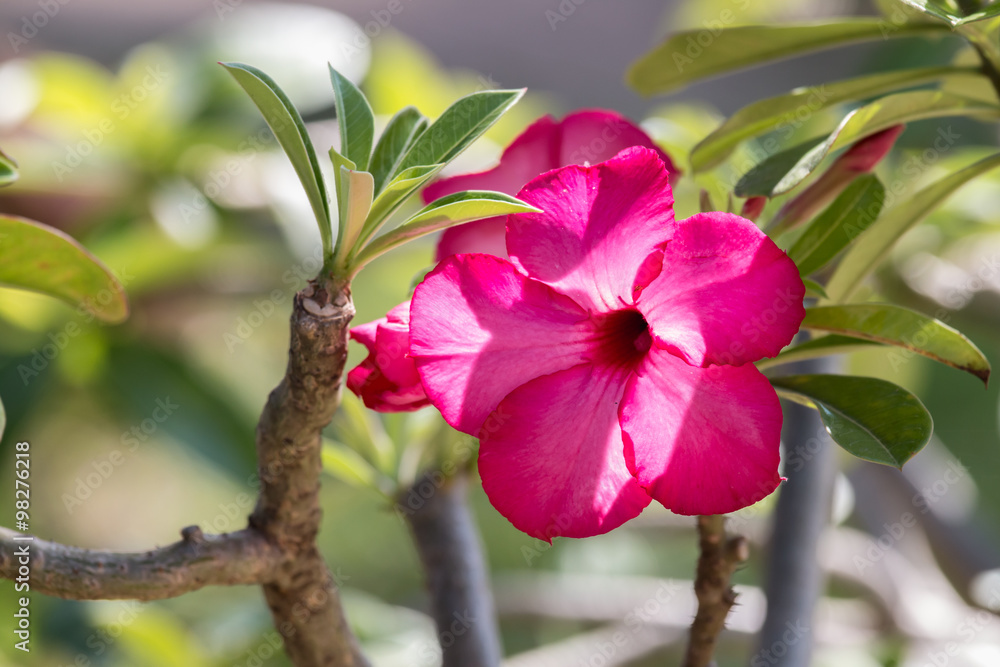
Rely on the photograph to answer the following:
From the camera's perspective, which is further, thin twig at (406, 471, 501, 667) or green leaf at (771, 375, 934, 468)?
thin twig at (406, 471, 501, 667)

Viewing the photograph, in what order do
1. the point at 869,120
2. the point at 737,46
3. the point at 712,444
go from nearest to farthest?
the point at 712,444, the point at 869,120, the point at 737,46

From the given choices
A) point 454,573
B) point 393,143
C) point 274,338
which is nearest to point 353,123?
point 393,143

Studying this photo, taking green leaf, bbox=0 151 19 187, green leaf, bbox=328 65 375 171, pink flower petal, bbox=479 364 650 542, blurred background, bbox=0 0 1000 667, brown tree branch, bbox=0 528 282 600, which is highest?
green leaf, bbox=328 65 375 171

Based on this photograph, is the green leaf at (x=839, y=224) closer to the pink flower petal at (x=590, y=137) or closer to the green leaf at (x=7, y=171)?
the pink flower petal at (x=590, y=137)

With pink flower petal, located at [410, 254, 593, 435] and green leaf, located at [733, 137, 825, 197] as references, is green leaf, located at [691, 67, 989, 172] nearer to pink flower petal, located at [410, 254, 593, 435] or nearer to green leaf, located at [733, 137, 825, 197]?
green leaf, located at [733, 137, 825, 197]

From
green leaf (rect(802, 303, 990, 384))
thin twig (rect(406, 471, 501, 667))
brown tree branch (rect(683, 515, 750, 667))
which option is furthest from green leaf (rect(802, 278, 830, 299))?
thin twig (rect(406, 471, 501, 667))

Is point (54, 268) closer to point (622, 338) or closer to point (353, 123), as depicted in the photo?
point (353, 123)
